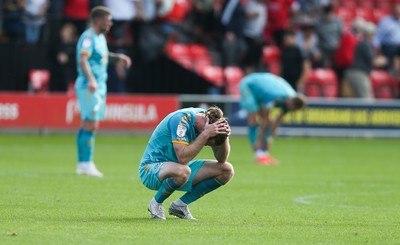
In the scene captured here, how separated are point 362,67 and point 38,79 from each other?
909 cm

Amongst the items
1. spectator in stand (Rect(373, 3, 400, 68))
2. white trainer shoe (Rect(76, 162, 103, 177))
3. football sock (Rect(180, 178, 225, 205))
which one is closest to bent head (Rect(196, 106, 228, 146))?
football sock (Rect(180, 178, 225, 205))

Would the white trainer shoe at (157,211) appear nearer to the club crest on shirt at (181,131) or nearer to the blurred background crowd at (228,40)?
the club crest on shirt at (181,131)

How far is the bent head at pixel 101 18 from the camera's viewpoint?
54.6 feet

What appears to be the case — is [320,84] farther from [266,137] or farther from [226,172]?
[226,172]

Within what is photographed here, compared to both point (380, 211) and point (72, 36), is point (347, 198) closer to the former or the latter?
point (380, 211)

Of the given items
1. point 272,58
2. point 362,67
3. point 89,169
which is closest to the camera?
point 89,169

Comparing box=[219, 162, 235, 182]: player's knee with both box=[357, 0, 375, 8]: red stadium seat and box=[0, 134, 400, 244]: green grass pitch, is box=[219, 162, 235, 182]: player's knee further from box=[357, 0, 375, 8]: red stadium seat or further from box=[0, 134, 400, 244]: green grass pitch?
box=[357, 0, 375, 8]: red stadium seat

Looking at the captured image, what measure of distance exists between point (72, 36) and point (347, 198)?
1320cm

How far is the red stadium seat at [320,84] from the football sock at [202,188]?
19.7 meters

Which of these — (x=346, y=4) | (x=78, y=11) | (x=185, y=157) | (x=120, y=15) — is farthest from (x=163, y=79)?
(x=185, y=157)

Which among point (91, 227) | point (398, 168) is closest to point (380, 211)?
point (91, 227)

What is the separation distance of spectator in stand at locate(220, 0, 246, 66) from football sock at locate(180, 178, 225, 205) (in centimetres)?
1808

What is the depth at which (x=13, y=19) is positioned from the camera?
26.9 m

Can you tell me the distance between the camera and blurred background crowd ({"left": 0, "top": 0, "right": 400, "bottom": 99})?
27.0m
